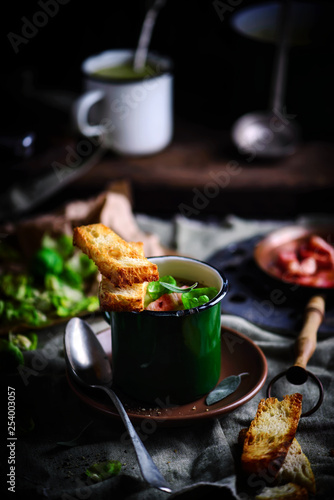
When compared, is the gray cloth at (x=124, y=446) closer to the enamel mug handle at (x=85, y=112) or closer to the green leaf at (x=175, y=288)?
the green leaf at (x=175, y=288)

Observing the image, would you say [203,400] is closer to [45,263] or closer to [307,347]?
[307,347]

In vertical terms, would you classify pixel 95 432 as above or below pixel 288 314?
above

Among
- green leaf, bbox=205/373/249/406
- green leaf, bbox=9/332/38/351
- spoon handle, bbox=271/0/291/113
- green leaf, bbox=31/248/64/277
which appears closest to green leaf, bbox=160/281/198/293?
green leaf, bbox=205/373/249/406

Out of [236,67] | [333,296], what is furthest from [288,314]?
[236,67]

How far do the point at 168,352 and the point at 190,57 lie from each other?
1.70 metres

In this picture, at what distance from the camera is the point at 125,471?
0.85 metres

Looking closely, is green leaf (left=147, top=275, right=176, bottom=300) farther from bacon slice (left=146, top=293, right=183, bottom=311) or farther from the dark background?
the dark background

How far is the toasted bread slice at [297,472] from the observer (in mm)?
797

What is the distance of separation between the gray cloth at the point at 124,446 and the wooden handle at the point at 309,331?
0.06 meters

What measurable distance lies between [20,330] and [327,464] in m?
0.63

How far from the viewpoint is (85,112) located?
1824 millimetres

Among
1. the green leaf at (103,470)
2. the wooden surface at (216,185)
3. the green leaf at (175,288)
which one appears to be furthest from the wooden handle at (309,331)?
the wooden surface at (216,185)

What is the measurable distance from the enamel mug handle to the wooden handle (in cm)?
94

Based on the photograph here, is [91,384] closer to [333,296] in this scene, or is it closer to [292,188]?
[333,296]
